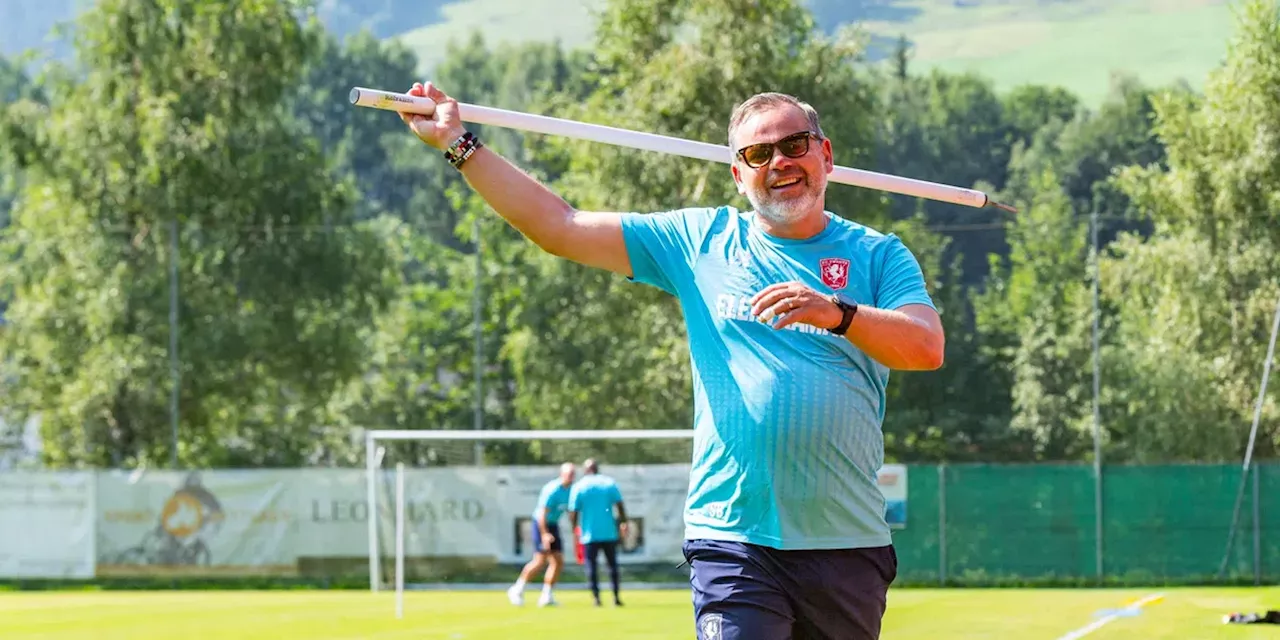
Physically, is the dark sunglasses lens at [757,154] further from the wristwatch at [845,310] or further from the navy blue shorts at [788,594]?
the navy blue shorts at [788,594]

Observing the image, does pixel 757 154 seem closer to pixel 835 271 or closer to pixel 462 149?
pixel 835 271

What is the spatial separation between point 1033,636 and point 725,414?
12.4 meters

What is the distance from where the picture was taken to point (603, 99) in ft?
134


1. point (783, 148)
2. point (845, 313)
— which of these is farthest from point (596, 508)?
point (845, 313)

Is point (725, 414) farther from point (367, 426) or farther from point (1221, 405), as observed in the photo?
point (367, 426)

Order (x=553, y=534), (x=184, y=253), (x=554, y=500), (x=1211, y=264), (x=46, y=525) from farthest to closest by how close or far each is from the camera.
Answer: (x=184, y=253) → (x=1211, y=264) → (x=46, y=525) → (x=553, y=534) → (x=554, y=500)

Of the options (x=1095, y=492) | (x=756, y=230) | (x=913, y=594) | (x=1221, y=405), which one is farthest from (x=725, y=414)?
(x=1221, y=405)

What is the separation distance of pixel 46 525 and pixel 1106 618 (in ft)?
62.3

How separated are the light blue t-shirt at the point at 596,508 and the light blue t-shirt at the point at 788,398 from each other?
16993 millimetres

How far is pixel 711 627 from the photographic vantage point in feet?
16.0

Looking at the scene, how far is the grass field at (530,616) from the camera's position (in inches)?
686

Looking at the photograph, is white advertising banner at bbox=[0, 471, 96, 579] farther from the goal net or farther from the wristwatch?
the wristwatch

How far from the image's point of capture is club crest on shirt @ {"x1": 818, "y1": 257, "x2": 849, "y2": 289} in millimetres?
4848

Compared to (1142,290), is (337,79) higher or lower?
higher
